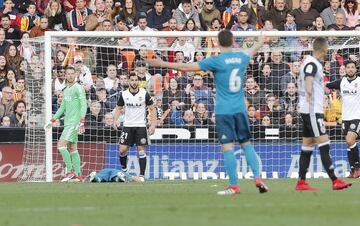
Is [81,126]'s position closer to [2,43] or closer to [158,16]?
[2,43]

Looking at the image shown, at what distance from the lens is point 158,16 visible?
27000 millimetres

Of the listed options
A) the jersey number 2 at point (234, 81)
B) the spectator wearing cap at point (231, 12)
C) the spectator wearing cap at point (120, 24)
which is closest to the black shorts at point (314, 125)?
the jersey number 2 at point (234, 81)

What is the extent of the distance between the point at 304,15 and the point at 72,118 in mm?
7541

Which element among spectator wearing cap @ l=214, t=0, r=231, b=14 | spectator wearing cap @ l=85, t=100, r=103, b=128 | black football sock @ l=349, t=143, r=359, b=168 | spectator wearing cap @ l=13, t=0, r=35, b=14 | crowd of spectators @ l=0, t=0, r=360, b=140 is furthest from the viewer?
spectator wearing cap @ l=214, t=0, r=231, b=14

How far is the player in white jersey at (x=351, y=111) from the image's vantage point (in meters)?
21.3

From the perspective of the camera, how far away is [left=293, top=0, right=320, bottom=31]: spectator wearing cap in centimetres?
2672

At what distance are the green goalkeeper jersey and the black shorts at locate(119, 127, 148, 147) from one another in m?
0.89

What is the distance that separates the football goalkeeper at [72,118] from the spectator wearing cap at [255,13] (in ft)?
19.7

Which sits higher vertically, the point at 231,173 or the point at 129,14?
the point at 129,14

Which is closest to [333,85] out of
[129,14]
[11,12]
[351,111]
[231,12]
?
[351,111]

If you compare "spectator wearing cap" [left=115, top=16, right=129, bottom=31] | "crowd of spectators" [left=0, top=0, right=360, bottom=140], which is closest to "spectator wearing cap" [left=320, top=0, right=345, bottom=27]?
"crowd of spectators" [left=0, top=0, right=360, bottom=140]

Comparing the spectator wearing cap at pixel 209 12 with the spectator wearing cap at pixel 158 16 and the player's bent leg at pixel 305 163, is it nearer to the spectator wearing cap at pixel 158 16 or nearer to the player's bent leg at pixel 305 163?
the spectator wearing cap at pixel 158 16

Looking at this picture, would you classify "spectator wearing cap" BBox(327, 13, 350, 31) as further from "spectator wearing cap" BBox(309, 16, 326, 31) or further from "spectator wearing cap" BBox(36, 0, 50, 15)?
"spectator wearing cap" BBox(36, 0, 50, 15)

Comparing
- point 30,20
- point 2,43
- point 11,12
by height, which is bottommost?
point 2,43
